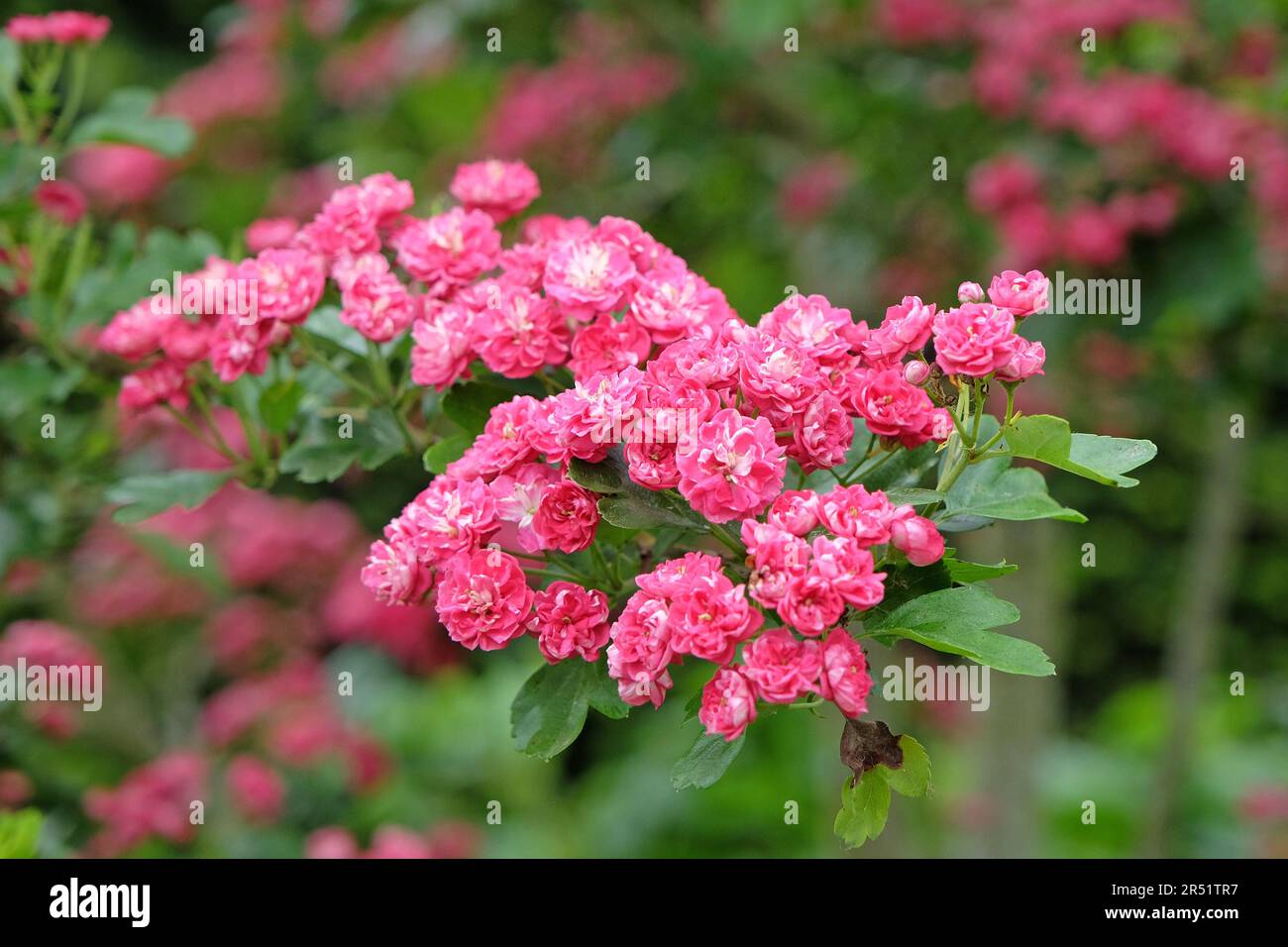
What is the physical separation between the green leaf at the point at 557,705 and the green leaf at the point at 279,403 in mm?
497

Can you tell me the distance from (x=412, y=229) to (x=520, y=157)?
255cm

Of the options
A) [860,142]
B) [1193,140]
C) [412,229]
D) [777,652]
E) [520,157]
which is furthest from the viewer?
[520,157]

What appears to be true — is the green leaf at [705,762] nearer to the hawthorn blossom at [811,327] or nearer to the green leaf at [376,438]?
the hawthorn blossom at [811,327]

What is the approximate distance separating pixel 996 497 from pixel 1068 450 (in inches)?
3.1

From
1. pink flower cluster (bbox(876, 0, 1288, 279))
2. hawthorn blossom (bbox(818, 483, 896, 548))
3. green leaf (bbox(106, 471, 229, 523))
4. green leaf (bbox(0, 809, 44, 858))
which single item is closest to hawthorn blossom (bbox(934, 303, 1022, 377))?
hawthorn blossom (bbox(818, 483, 896, 548))

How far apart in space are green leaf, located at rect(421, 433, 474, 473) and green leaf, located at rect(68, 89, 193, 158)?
27.9 inches

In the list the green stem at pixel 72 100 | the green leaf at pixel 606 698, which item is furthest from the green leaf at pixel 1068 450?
the green stem at pixel 72 100

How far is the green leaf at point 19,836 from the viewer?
58.9 inches

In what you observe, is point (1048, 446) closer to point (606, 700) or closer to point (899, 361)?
point (899, 361)

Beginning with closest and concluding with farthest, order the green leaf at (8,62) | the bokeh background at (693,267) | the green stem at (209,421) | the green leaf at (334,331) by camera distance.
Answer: the green leaf at (334,331) → the green stem at (209,421) → the green leaf at (8,62) → the bokeh background at (693,267)

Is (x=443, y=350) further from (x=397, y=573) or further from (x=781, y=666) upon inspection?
(x=781, y=666)
